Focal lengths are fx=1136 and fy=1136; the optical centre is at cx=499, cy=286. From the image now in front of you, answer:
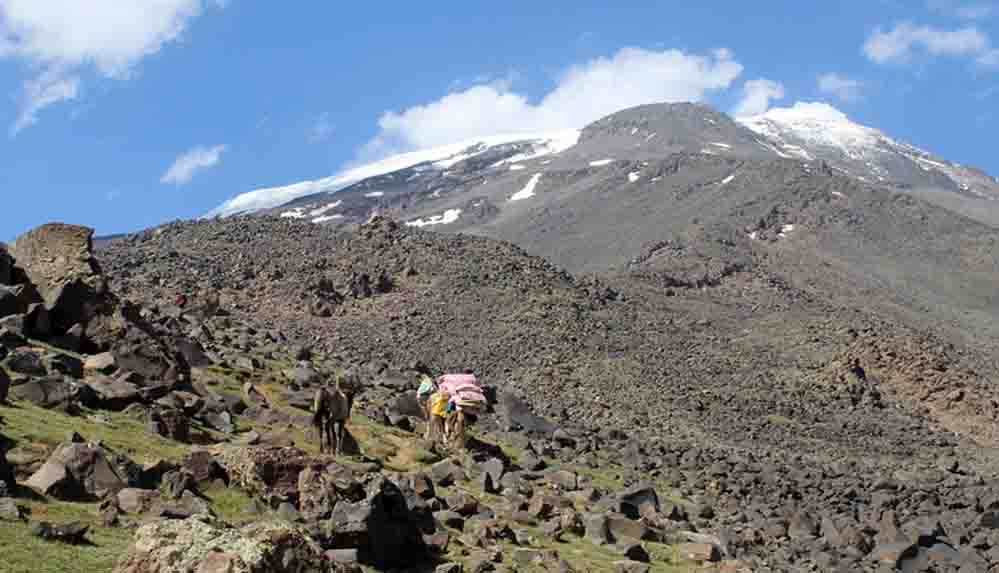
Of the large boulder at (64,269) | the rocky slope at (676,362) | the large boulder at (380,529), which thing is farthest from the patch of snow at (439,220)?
the large boulder at (380,529)

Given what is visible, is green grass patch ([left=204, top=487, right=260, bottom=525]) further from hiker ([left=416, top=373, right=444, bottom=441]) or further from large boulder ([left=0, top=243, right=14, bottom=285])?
large boulder ([left=0, top=243, right=14, bottom=285])

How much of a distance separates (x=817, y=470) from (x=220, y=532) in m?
23.3

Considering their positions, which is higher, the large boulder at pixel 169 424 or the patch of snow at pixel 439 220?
the patch of snow at pixel 439 220

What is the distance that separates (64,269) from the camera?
68.3ft

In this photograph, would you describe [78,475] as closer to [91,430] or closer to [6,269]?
[91,430]

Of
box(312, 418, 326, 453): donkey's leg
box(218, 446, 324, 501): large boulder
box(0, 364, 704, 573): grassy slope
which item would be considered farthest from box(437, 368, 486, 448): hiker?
box(218, 446, 324, 501): large boulder

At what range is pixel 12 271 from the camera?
19.9 m

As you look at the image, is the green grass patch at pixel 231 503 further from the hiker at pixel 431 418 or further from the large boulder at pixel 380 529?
the hiker at pixel 431 418

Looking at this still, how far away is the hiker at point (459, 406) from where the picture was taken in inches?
829

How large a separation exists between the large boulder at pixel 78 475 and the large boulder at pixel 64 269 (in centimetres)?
760

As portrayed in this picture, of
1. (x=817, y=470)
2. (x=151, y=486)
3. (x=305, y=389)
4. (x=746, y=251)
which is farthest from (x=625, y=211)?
(x=151, y=486)

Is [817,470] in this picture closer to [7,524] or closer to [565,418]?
[565,418]

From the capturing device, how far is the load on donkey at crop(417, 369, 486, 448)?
69.1 feet

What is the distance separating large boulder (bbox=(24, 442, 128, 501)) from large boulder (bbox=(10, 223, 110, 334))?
7.60 metres
